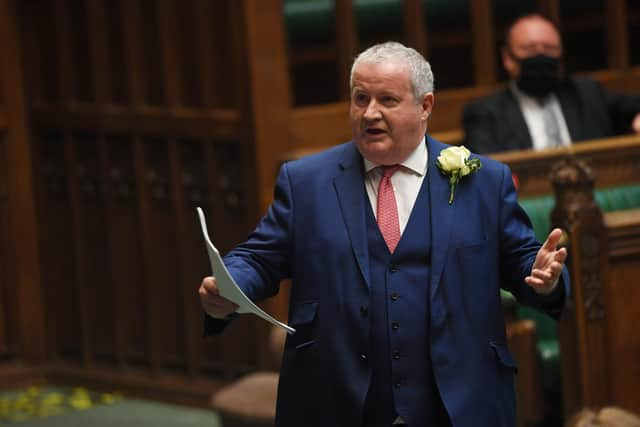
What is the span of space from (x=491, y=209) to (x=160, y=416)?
3532 mm

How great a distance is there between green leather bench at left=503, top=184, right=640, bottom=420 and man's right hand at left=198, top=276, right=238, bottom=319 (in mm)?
1893

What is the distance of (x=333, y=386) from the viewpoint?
10.9ft

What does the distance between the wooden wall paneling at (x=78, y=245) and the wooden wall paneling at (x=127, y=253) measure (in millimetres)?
204

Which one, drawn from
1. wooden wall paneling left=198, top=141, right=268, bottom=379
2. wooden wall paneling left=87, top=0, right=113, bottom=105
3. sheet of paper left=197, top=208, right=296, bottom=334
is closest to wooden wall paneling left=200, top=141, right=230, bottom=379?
wooden wall paneling left=198, top=141, right=268, bottom=379

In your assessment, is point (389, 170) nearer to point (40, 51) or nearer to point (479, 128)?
point (479, 128)

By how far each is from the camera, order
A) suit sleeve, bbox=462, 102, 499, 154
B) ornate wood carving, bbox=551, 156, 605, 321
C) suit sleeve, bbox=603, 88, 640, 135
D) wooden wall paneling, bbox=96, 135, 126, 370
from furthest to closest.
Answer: wooden wall paneling, bbox=96, 135, 126, 370 < suit sleeve, bbox=603, 88, 640, 135 < suit sleeve, bbox=462, 102, 499, 154 < ornate wood carving, bbox=551, 156, 605, 321

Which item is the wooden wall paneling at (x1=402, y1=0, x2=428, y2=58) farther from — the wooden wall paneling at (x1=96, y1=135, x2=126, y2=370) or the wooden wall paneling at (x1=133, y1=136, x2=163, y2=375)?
the wooden wall paneling at (x1=96, y1=135, x2=126, y2=370)

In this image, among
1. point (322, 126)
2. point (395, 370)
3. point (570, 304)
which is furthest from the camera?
point (322, 126)

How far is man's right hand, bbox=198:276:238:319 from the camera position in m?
3.14

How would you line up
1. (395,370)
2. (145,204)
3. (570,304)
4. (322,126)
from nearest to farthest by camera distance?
(395,370) → (570,304) → (322,126) → (145,204)

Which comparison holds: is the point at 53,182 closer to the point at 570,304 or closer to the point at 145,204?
the point at 145,204

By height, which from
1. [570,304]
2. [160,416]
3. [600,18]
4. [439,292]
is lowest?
[160,416]

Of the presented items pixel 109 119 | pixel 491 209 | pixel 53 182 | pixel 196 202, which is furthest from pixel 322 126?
pixel 491 209

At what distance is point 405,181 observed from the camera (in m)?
3.36
